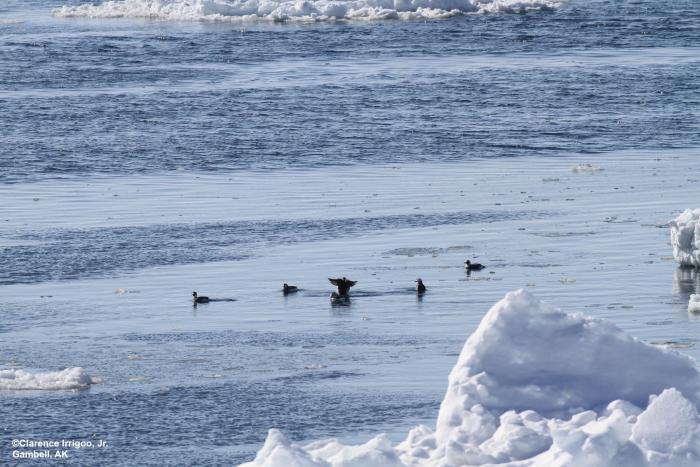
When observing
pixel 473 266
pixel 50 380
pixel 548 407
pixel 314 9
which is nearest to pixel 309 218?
pixel 473 266

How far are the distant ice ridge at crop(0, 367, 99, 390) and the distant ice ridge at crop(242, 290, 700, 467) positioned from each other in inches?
204

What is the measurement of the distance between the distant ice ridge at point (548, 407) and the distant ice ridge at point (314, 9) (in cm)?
5401

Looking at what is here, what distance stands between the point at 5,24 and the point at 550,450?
60.8m

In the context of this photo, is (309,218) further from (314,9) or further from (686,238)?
(314,9)

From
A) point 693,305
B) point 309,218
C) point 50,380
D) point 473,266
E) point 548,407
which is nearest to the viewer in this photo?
point 548,407

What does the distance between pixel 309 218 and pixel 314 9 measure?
42.0m

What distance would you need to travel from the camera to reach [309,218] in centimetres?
2572

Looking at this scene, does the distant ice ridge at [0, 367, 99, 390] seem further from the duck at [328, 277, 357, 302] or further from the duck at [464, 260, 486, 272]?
the duck at [464, 260, 486, 272]

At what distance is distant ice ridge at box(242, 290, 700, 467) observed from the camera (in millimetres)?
10555

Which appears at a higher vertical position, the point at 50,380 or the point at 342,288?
the point at 342,288

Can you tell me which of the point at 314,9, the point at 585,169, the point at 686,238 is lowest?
the point at 585,169

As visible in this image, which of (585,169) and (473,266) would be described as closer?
(473,266)

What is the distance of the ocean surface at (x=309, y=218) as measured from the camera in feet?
52.3

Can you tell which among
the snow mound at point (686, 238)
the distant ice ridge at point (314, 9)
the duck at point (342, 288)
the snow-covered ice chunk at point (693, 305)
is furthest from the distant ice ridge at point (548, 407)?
the distant ice ridge at point (314, 9)
